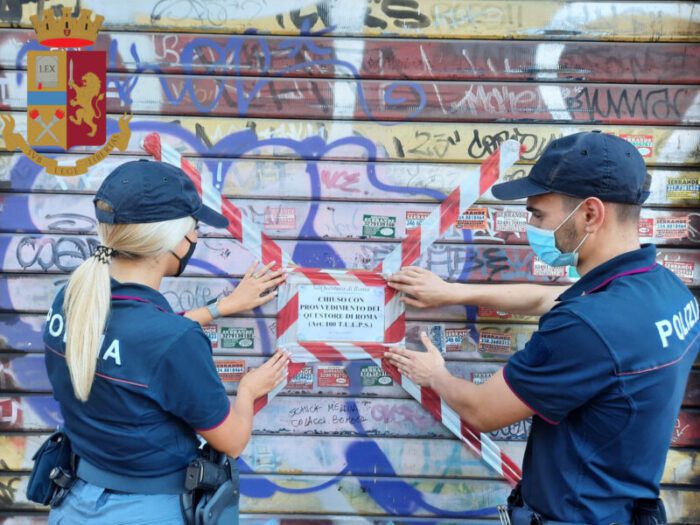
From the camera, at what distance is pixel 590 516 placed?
7.21ft

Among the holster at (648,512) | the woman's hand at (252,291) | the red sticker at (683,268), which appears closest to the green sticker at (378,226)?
the woman's hand at (252,291)

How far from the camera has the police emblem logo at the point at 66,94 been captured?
10.9 feet

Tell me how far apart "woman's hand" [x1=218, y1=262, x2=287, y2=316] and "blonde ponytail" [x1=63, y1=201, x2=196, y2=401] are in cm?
104

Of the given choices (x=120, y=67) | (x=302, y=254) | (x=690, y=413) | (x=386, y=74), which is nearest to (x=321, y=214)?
(x=302, y=254)

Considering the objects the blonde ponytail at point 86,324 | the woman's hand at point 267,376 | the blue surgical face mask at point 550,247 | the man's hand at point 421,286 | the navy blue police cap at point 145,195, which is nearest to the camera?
the blonde ponytail at point 86,324

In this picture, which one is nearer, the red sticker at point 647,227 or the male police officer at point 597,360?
the male police officer at point 597,360

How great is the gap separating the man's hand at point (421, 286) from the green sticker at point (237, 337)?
0.82 meters

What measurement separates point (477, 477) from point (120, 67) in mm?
2962

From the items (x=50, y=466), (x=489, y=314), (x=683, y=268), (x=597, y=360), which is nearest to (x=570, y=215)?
(x=597, y=360)

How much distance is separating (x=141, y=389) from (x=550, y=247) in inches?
63.8

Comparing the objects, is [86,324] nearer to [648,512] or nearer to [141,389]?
[141,389]

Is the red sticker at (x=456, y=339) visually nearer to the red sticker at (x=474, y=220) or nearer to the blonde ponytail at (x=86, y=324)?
the red sticker at (x=474, y=220)

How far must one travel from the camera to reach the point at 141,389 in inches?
82.4

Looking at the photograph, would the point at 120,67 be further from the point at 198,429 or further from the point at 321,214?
the point at 198,429
